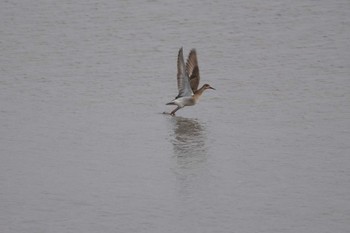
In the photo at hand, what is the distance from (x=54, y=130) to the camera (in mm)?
12797

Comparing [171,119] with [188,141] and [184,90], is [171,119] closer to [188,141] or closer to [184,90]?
[184,90]

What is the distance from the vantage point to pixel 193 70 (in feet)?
51.0

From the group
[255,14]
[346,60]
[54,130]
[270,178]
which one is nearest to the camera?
[270,178]

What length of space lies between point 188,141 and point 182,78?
2.17 m

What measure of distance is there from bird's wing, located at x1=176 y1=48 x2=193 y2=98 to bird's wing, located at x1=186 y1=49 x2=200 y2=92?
0.52 meters

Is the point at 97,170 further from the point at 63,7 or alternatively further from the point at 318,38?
the point at 63,7

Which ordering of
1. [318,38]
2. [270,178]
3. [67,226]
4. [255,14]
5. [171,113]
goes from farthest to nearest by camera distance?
[255,14], [318,38], [171,113], [270,178], [67,226]

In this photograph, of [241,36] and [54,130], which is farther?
[241,36]

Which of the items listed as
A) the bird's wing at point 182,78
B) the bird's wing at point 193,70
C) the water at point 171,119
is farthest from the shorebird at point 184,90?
the bird's wing at point 193,70

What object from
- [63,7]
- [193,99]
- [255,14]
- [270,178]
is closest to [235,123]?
[193,99]

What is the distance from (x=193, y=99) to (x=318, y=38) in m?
4.21

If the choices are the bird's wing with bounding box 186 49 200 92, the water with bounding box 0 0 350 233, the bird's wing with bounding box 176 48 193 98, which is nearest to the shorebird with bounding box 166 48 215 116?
the bird's wing with bounding box 176 48 193 98

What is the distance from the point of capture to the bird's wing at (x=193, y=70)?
15.3 metres

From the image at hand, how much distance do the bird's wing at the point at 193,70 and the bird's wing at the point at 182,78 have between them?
52cm
